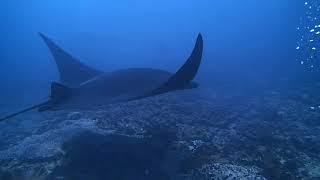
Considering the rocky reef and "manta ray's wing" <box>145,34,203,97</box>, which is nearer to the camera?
"manta ray's wing" <box>145,34,203,97</box>

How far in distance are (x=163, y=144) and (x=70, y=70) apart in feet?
8.52

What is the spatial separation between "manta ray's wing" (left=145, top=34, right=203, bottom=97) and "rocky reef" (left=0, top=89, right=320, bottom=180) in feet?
5.35

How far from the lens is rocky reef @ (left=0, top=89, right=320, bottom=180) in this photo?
4852 mm

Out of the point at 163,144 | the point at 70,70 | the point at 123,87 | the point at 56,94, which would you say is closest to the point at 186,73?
the point at 123,87

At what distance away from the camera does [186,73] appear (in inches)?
146

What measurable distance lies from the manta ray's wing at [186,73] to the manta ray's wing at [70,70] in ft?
9.21

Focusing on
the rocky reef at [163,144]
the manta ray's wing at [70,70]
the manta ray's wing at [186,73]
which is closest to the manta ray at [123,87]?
the manta ray's wing at [186,73]

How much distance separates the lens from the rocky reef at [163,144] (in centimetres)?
485

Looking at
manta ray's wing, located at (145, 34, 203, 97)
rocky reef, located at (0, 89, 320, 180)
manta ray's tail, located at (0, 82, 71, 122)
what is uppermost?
manta ray's wing, located at (145, 34, 203, 97)

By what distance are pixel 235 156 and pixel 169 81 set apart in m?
2.40

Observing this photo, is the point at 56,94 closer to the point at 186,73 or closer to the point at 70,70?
the point at 70,70

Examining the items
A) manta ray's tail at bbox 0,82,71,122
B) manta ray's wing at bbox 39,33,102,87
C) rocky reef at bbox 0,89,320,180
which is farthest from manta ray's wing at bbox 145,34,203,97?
manta ray's wing at bbox 39,33,102,87

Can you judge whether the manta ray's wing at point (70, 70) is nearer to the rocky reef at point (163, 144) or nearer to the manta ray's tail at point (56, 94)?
the rocky reef at point (163, 144)

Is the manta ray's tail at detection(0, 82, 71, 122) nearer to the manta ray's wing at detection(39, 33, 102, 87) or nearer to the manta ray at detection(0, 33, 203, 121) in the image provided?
the manta ray at detection(0, 33, 203, 121)
